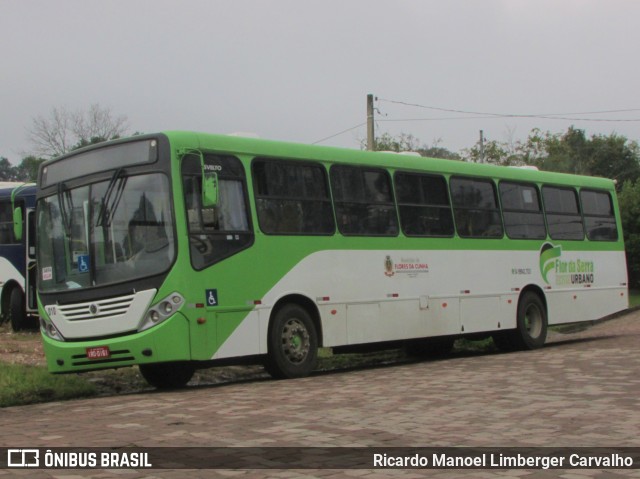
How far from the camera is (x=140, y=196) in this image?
Answer: 12359mm

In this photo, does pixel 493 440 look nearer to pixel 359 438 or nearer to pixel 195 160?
pixel 359 438

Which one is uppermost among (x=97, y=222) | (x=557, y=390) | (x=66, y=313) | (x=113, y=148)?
(x=113, y=148)

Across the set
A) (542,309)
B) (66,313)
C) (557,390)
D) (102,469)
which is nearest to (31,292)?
(66,313)

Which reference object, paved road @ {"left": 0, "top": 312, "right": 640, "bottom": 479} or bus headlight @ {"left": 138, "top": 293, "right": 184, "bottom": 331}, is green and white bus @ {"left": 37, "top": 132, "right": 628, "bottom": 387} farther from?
paved road @ {"left": 0, "top": 312, "right": 640, "bottom": 479}

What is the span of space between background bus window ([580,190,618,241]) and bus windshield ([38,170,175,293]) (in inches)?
451

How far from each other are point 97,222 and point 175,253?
46.4 inches

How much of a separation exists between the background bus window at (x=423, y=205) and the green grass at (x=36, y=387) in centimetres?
572

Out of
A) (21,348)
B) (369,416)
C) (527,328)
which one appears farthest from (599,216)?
(369,416)

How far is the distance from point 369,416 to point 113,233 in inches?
180

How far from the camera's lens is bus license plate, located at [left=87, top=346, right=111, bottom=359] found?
1207 centimetres

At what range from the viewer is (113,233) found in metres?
12.3

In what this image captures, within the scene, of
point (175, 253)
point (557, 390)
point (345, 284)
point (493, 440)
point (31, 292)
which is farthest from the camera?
point (31, 292)

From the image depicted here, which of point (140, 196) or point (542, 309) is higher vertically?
point (140, 196)

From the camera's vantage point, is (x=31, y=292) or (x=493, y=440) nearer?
(x=493, y=440)
